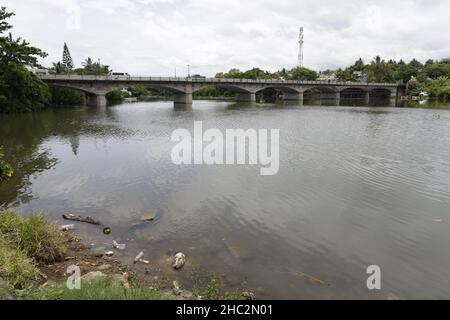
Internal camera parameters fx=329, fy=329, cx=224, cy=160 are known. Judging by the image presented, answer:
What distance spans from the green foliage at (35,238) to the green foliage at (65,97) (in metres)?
64.3

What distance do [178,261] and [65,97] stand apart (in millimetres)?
70530

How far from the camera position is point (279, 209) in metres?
12.8

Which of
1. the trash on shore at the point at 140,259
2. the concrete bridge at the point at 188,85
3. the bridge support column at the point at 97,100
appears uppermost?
the concrete bridge at the point at 188,85

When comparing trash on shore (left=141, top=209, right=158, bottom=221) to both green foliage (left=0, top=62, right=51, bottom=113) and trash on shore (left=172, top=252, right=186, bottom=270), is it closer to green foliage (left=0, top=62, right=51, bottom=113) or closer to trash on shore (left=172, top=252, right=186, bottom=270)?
trash on shore (left=172, top=252, right=186, bottom=270)

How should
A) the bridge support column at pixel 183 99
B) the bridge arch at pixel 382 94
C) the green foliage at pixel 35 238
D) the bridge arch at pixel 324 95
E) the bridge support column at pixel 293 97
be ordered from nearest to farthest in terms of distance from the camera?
the green foliage at pixel 35 238
the bridge support column at pixel 183 99
the bridge support column at pixel 293 97
the bridge arch at pixel 324 95
the bridge arch at pixel 382 94

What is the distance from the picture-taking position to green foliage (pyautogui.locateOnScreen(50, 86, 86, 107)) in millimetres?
66969

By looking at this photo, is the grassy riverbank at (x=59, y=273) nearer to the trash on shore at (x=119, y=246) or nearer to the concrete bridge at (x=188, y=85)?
the trash on shore at (x=119, y=246)

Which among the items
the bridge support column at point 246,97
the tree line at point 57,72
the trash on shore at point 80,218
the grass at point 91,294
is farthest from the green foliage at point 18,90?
the bridge support column at point 246,97

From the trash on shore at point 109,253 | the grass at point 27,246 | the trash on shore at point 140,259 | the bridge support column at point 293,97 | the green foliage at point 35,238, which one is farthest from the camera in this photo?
the bridge support column at point 293,97

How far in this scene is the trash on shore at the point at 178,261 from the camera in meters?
8.64

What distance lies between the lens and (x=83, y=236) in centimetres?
1062

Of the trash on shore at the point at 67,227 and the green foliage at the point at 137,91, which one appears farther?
the green foliage at the point at 137,91

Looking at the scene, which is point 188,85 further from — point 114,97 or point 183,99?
point 114,97
